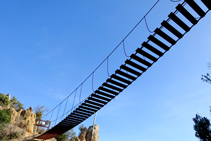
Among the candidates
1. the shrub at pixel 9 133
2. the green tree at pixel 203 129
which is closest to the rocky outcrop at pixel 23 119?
the shrub at pixel 9 133

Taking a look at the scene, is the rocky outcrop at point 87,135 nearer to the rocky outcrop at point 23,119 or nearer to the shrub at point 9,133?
the rocky outcrop at point 23,119

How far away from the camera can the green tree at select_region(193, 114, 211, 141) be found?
16653mm

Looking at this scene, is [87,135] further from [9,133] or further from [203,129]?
[203,129]

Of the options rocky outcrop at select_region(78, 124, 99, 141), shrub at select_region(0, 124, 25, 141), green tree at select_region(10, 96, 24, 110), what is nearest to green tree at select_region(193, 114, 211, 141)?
rocky outcrop at select_region(78, 124, 99, 141)

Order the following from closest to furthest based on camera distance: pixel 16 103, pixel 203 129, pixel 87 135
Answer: pixel 203 129, pixel 87 135, pixel 16 103

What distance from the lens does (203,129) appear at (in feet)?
56.1

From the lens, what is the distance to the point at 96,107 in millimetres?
8656

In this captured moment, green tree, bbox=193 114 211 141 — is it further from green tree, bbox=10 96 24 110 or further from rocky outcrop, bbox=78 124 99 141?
green tree, bbox=10 96 24 110

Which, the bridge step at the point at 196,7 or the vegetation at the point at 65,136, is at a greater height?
the bridge step at the point at 196,7

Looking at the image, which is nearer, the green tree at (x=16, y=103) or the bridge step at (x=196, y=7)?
the bridge step at (x=196, y=7)

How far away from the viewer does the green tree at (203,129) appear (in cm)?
1665

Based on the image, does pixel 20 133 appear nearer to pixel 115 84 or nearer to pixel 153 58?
pixel 115 84

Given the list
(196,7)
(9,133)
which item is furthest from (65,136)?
(196,7)

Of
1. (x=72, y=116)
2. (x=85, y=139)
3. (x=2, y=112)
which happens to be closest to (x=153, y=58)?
(x=72, y=116)
